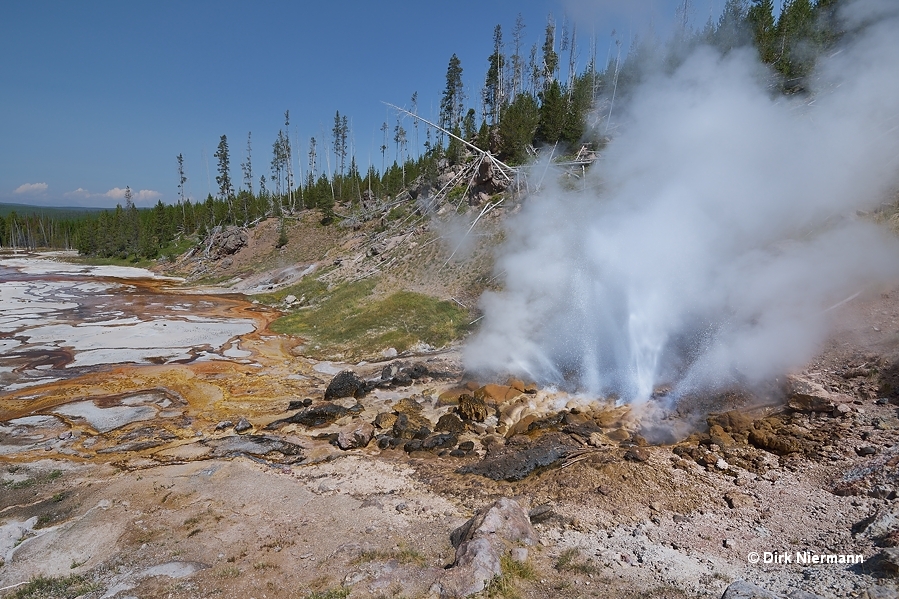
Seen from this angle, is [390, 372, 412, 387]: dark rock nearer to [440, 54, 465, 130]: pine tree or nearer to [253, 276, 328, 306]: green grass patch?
[253, 276, 328, 306]: green grass patch

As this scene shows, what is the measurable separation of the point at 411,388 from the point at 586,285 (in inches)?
223

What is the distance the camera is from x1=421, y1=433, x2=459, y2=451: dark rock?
9.18 meters

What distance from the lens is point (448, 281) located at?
67.2 ft

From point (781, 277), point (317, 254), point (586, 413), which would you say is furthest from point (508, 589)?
point (317, 254)

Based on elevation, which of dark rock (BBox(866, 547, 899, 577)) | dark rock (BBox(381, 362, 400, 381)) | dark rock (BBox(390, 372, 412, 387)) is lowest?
dark rock (BBox(390, 372, 412, 387))

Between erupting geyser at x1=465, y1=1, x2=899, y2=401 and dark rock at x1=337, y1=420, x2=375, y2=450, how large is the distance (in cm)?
415

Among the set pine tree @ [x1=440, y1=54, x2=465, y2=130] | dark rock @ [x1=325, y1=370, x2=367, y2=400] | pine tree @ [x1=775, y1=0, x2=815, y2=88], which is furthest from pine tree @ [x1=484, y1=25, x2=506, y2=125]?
dark rock @ [x1=325, y1=370, x2=367, y2=400]

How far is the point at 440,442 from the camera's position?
925cm

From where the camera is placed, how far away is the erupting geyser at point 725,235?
32.2ft

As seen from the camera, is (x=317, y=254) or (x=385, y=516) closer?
(x=385, y=516)

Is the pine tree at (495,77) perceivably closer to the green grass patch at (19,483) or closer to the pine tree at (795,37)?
the pine tree at (795,37)

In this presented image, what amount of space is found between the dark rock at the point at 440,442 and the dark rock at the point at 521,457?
86 cm

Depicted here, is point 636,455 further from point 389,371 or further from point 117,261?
point 117,261

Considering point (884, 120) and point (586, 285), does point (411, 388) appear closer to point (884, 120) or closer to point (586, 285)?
point (586, 285)
